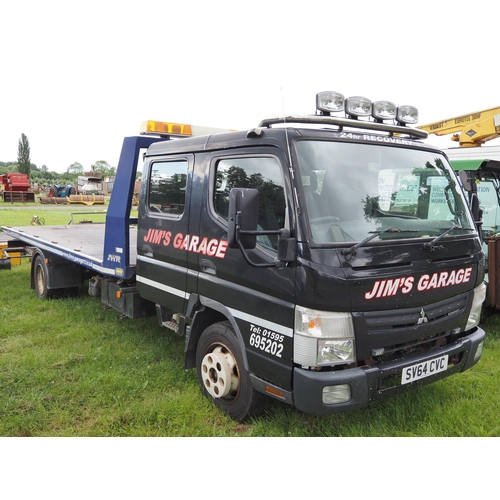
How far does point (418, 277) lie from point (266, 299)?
1.06 metres

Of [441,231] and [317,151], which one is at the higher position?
[317,151]

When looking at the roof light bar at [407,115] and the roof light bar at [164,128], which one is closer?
the roof light bar at [407,115]

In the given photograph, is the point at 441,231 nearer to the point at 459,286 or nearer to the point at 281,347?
the point at 459,286

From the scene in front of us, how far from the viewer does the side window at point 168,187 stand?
4.13 meters

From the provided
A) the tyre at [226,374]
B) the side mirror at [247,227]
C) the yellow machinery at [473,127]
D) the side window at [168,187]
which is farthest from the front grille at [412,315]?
the yellow machinery at [473,127]

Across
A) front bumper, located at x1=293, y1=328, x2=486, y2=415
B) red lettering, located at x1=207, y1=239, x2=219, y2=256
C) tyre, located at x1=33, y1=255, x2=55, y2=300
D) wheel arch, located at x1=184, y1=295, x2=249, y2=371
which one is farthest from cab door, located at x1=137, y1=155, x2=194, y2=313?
tyre, located at x1=33, y1=255, x2=55, y2=300

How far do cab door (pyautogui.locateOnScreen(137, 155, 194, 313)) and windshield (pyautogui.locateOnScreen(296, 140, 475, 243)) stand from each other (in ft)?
4.38

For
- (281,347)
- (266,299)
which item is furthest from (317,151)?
(281,347)

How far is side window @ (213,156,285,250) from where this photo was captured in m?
3.18

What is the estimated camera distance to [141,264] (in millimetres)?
4699

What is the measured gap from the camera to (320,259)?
2.88m

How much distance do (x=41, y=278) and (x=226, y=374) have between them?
4826 mm

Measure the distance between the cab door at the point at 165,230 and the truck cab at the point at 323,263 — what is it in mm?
30

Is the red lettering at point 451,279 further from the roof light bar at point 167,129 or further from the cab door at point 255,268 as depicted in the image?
the roof light bar at point 167,129
